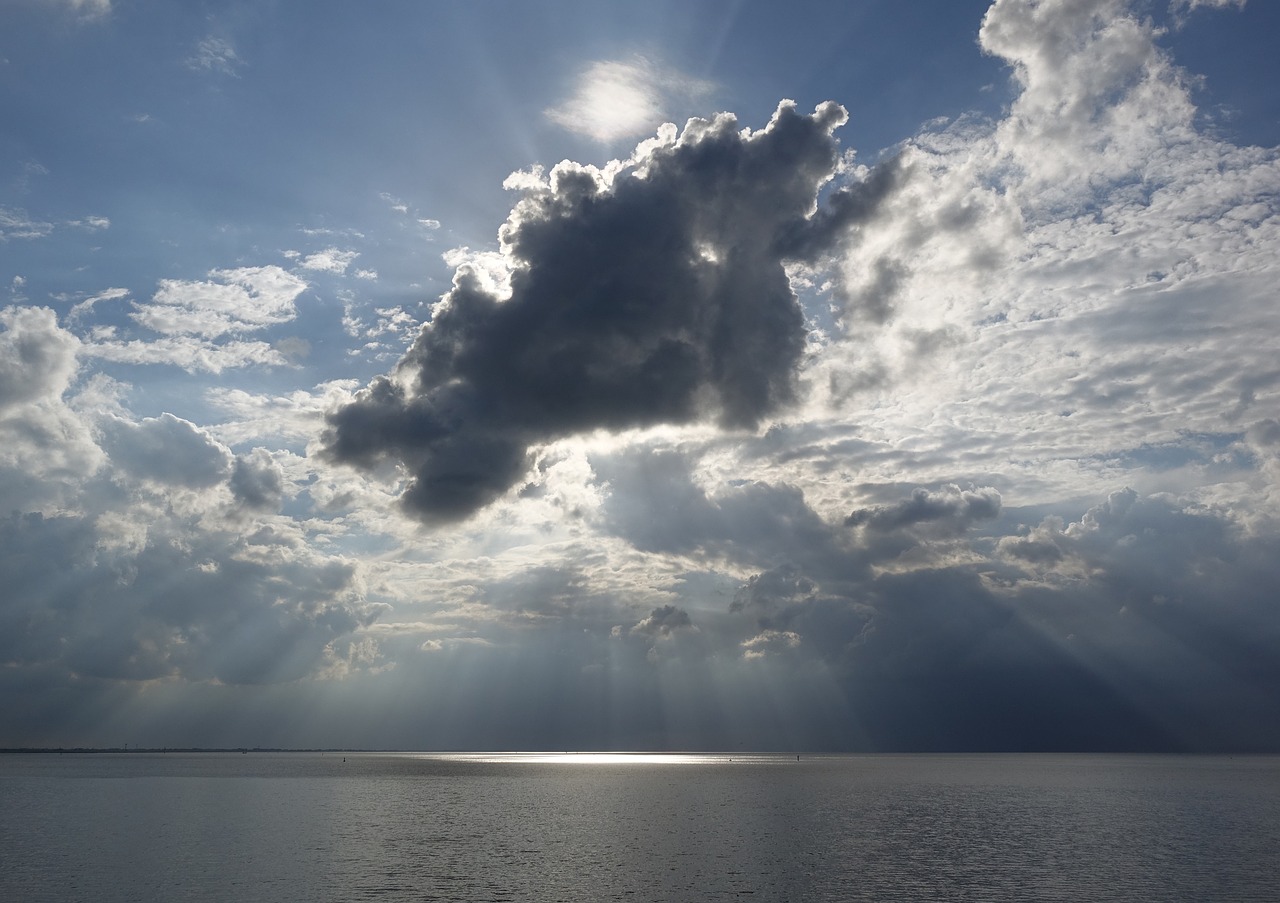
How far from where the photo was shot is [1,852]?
334ft

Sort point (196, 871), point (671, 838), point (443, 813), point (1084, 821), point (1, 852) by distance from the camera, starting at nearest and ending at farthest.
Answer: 1. point (196, 871)
2. point (1, 852)
3. point (671, 838)
4. point (1084, 821)
5. point (443, 813)

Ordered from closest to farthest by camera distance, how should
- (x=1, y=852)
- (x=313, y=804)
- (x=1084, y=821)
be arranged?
(x=1, y=852)
(x=1084, y=821)
(x=313, y=804)

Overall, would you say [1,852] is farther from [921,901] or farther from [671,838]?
[921,901]

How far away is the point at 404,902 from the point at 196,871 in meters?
28.3

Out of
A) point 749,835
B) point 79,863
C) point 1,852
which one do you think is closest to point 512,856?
point 749,835

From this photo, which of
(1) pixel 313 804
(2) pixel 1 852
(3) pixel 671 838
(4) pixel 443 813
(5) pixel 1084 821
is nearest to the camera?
(2) pixel 1 852

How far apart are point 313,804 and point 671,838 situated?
3715 inches

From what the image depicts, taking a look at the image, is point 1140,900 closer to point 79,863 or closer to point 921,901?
point 921,901

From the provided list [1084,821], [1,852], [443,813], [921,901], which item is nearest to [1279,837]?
[1084,821]

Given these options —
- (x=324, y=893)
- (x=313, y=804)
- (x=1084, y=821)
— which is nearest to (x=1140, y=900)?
(x=324, y=893)

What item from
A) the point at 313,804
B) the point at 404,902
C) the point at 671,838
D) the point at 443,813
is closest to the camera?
the point at 404,902

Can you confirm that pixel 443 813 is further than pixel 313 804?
No

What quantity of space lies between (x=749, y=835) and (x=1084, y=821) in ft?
202

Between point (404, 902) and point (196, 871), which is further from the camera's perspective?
point (196, 871)
